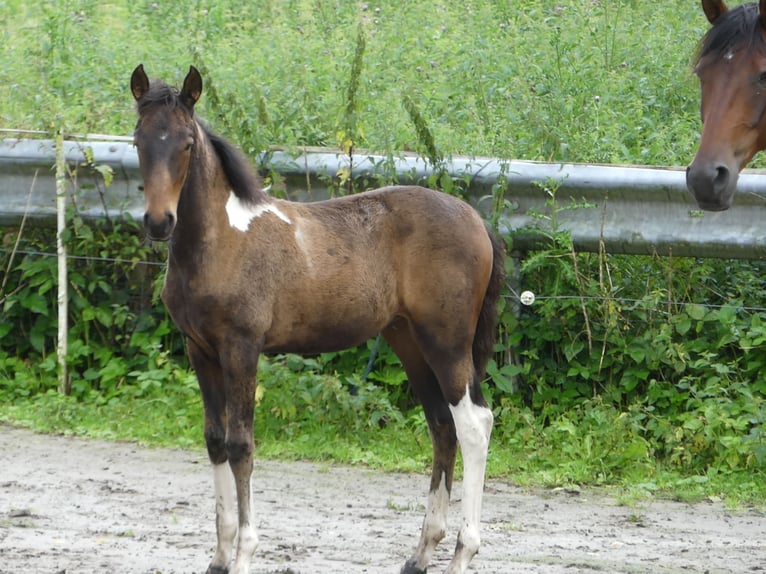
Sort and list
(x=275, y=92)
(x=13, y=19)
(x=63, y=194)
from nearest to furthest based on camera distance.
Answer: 1. (x=63, y=194)
2. (x=275, y=92)
3. (x=13, y=19)

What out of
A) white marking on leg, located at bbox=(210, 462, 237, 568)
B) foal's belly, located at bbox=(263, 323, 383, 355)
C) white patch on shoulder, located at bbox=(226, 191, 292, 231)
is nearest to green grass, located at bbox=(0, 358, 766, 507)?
foal's belly, located at bbox=(263, 323, 383, 355)

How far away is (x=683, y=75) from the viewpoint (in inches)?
401

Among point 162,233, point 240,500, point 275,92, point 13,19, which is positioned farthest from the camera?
point 13,19

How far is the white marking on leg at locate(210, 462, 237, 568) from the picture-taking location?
5230mm

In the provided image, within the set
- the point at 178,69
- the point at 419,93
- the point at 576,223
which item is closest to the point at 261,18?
the point at 178,69

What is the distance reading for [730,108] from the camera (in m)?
4.48

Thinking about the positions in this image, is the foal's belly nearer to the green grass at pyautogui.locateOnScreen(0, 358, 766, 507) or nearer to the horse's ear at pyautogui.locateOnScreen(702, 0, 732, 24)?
the green grass at pyautogui.locateOnScreen(0, 358, 766, 507)

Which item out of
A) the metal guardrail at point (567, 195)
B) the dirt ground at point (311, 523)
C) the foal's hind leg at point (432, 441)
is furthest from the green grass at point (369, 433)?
the foal's hind leg at point (432, 441)

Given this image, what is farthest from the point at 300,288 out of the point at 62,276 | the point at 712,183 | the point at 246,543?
the point at 62,276

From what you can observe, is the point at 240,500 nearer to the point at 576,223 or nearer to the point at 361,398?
the point at 361,398

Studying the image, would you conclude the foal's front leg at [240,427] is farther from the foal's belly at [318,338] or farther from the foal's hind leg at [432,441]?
the foal's hind leg at [432,441]

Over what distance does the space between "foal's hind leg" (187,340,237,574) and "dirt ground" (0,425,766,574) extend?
0.19 meters

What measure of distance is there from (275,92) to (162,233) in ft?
16.4

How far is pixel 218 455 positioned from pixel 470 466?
119 centimetres
